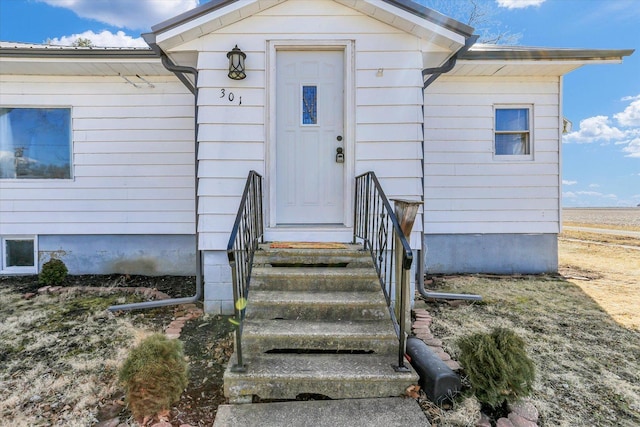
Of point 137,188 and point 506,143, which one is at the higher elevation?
point 506,143

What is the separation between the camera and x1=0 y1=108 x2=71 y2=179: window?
4.84 meters

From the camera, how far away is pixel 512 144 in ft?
16.7

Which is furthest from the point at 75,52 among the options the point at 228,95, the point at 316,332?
the point at 316,332

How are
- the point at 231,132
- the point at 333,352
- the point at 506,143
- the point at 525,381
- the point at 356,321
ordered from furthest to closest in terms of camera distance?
1. the point at 506,143
2. the point at 231,132
3. the point at 356,321
4. the point at 333,352
5. the point at 525,381

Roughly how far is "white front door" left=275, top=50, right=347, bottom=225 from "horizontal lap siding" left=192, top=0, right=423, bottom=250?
0.23m

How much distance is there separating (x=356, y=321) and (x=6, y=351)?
2921 mm

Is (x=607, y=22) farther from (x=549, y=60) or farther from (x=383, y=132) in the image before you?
(x=383, y=132)

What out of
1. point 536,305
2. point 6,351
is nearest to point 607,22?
point 536,305

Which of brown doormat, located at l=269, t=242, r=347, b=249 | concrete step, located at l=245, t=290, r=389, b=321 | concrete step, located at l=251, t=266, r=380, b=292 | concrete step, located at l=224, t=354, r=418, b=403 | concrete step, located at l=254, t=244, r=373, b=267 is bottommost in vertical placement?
concrete step, located at l=224, t=354, r=418, b=403

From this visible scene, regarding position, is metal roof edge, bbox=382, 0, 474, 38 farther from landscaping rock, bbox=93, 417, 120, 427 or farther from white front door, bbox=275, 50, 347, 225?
landscaping rock, bbox=93, 417, 120, 427

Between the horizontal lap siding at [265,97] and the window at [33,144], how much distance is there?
114 inches

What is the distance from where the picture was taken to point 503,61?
428 cm

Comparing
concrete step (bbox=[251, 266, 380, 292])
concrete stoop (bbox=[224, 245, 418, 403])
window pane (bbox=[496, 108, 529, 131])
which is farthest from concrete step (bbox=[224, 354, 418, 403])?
window pane (bbox=[496, 108, 529, 131])

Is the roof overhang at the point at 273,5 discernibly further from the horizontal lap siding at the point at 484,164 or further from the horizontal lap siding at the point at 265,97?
the horizontal lap siding at the point at 484,164
